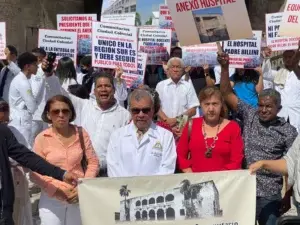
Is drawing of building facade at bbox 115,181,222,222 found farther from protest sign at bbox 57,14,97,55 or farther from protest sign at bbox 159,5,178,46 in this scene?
protest sign at bbox 159,5,178,46

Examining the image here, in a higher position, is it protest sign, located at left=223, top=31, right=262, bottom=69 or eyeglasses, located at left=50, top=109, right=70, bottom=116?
protest sign, located at left=223, top=31, right=262, bottom=69

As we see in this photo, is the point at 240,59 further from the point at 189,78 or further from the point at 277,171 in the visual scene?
the point at 277,171

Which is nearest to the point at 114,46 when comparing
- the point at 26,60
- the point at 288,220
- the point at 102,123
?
the point at 26,60

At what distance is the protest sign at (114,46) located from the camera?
880 cm

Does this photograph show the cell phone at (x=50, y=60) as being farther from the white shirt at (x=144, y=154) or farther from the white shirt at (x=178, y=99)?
the white shirt at (x=144, y=154)

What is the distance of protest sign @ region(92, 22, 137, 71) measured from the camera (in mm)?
8797

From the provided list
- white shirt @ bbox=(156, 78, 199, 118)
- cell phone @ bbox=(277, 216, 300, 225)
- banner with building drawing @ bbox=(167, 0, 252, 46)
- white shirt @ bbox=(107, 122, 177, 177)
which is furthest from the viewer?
white shirt @ bbox=(156, 78, 199, 118)

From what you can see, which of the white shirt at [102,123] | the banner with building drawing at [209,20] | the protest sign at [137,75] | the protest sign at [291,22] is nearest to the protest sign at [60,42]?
the protest sign at [137,75]

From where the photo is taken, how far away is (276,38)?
33.1 feet

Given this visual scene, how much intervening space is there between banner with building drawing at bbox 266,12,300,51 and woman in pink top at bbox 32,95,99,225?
17.6 ft

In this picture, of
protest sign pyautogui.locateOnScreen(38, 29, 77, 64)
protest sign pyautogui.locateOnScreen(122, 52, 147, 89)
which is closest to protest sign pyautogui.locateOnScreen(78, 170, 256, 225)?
protest sign pyautogui.locateOnScreen(122, 52, 147, 89)

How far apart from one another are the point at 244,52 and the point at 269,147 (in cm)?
427

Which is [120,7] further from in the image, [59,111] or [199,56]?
[59,111]

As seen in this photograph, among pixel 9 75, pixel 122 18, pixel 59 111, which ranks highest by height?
pixel 122 18
